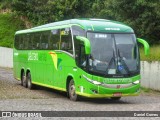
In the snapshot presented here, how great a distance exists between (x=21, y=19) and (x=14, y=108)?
40.0 m

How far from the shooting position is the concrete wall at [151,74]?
2473cm

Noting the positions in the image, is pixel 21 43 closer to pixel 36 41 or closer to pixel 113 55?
pixel 36 41

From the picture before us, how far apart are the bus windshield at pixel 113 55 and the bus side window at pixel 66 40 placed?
1239 millimetres

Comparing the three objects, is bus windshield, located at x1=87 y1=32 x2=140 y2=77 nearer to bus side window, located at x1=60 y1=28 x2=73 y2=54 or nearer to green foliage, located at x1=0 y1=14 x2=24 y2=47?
bus side window, located at x1=60 y1=28 x2=73 y2=54

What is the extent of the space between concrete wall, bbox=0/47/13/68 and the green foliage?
1.93m

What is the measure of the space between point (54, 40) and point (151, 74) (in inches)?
302

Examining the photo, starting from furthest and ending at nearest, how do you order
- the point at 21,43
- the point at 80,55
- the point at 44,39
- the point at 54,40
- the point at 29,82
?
the point at 21,43
the point at 29,82
the point at 44,39
the point at 54,40
the point at 80,55

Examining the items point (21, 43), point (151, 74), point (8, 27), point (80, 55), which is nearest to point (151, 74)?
point (151, 74)

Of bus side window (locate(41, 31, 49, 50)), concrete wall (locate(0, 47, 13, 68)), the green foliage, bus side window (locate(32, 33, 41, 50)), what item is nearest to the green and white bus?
bus side window (locate(41, 31, 49, 50))

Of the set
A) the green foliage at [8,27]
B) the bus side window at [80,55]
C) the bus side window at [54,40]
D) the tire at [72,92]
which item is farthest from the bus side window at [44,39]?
the green foliage at [8,27]

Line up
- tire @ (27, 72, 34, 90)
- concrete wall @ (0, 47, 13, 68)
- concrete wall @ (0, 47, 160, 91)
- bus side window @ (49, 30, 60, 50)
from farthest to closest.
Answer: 1. concrete wall @ (0, 47, 13, 68)
2. concrete wall @ (0, 47, 160, 91)
3. tire @ (27, 72, 34, 90)
4. bus side window @ (49, 30, 60, 50)

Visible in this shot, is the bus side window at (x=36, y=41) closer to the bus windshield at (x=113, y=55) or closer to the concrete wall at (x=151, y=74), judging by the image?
the bus windshield at (x=113, y=55)

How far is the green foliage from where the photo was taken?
5156cm

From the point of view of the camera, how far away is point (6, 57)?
4775 centimetres
